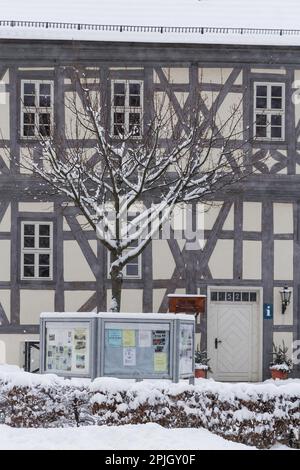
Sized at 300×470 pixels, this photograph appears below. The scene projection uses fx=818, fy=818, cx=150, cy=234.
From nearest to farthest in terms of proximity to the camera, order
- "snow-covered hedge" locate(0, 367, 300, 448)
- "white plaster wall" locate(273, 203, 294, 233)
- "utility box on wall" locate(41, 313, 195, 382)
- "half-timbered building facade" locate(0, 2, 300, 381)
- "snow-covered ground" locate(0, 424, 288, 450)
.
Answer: "snow-covered ground" locate(0, 424, 288, 450), "snow-covered hedge" locate(0, 367, 300, 448), "utility box on wall" locate(41, 313, 195, 382), "half-timbered building facade" locate(0, 2, 300, 381), "white plaster wall" locate(273, 203, 294, 233)

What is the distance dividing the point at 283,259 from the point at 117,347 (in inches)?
271

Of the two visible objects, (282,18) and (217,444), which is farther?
(282,18)

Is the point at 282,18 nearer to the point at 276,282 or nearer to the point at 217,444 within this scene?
the point at 276,282

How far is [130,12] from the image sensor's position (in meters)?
19.4

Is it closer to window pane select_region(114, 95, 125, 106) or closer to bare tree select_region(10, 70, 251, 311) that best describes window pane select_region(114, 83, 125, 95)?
window pane select_region(114, 95, 125, 106)

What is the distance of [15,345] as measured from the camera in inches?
701

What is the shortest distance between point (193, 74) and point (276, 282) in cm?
500

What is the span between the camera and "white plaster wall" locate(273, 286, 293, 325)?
18203mm

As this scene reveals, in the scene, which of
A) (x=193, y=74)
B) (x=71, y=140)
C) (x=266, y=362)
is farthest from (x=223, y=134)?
(x=266, y=362)

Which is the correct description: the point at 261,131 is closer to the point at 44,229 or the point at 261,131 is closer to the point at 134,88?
the point at 134,88

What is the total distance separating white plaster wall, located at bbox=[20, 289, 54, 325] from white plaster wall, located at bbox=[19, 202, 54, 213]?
178 cm

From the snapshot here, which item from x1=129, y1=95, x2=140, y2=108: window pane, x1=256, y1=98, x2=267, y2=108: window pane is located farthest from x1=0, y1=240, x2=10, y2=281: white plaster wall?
x1=256, y1=98, x2=267, y2=108: window pane

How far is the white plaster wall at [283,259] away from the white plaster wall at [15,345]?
5579 mm

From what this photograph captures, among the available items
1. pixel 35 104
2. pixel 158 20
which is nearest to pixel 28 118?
pixel 35 104
